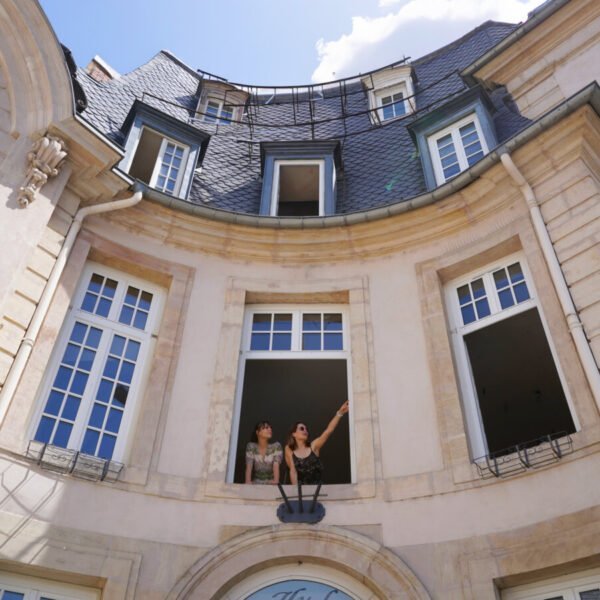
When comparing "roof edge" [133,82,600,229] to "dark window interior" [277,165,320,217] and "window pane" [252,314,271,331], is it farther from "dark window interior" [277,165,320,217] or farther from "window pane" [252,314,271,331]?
"dark window interior" [277,165,320,217]

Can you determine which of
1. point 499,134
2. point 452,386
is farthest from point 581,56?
point 452,386

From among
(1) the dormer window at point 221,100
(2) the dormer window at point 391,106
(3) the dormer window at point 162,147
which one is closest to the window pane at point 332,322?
(3) the dormer window at point 162,147

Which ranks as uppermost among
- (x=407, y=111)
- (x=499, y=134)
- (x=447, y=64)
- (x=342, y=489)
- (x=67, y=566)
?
(x=447, y=64)

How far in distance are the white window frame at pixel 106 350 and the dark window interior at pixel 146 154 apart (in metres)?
2.52

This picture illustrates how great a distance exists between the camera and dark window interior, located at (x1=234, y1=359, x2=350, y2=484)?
400 inches

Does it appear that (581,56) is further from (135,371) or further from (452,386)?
(135,371)

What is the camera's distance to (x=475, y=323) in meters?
7.68

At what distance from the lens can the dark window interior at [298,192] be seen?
10.7 m

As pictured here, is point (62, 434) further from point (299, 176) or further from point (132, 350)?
point (299, 176)

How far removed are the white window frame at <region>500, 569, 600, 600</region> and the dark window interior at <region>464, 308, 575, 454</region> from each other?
3.42 meters

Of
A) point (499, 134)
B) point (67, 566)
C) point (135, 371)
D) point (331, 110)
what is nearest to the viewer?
point (67, 566)

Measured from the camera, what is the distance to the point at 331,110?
13.2m

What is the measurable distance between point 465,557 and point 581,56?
627 centimetres

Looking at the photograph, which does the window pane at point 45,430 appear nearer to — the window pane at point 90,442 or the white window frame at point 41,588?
the window pane at point 90,442
